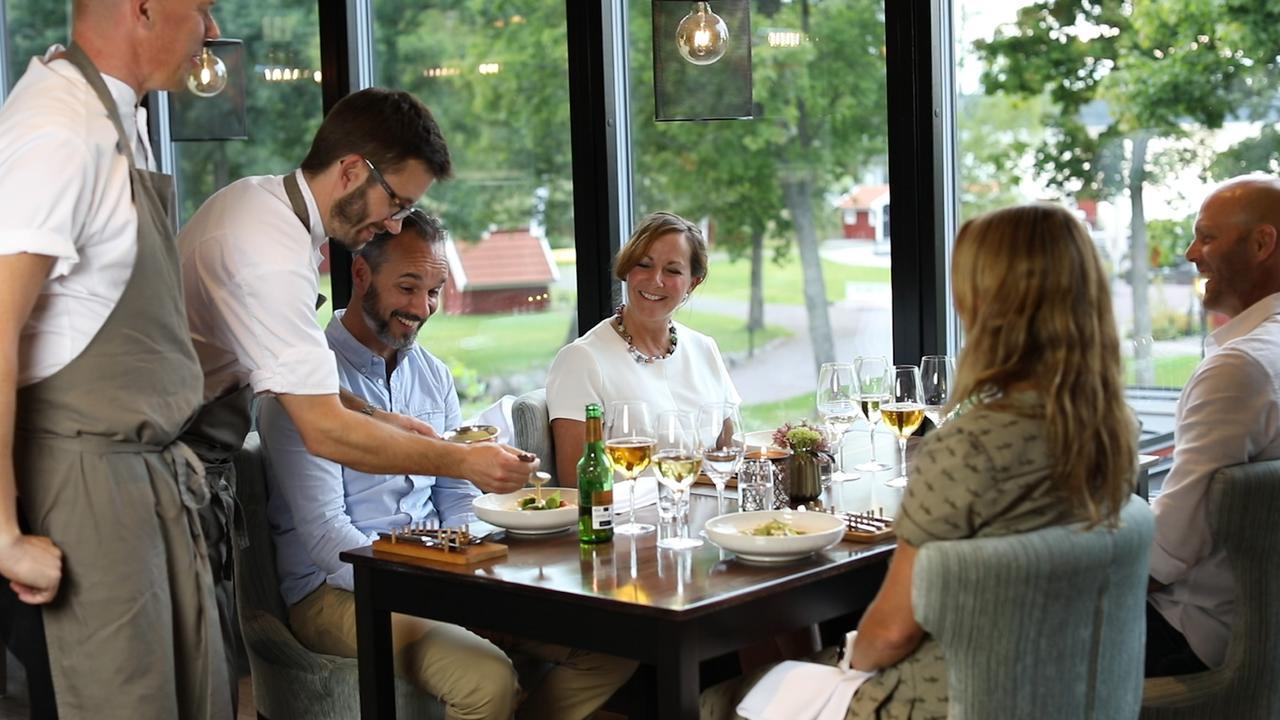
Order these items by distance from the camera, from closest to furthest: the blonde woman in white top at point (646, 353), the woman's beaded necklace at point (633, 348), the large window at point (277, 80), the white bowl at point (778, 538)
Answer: the white bowl at point (778, 538), the blonde woman in white top at point (646, 353), the woman's beaded necklace at point (633, 348), the large window at point (277, 80)

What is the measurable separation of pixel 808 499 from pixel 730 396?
1059 millimetres

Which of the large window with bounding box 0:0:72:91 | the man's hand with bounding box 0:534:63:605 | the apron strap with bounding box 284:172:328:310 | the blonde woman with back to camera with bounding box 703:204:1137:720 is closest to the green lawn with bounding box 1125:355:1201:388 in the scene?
the blonde woman with back to camera with bounding box 703:204:1137:720

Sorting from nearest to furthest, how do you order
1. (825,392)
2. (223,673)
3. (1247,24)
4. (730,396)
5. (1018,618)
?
(1018,618), (223,673), (825,392), (1247,24), (730,396)

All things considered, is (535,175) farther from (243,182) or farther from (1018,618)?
(1018,618)

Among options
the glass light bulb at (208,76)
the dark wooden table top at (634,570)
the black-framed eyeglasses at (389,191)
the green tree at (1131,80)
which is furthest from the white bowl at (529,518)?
the glass light bulb at (208,76)

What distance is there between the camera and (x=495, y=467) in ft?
8.73

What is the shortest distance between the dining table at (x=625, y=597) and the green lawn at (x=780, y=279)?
5.84ft

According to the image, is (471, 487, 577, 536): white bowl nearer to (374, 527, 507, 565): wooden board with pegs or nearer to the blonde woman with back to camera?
(374, 527, 507, 565): wooden board with pegs

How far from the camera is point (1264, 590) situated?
259 cm

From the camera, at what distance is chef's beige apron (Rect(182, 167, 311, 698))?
104 inches

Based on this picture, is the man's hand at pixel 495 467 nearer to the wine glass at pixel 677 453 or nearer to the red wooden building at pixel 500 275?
the wine glass at pixel 677 453

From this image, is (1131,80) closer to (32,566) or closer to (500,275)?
(500,275)

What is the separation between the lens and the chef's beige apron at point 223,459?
263cm

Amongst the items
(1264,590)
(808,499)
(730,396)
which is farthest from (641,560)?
(730,396)
